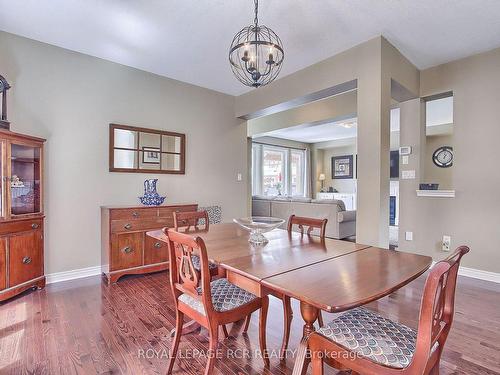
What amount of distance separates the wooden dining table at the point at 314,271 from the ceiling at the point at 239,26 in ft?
6.52

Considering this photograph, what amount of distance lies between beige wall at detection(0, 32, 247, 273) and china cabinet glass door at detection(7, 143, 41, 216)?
212mm

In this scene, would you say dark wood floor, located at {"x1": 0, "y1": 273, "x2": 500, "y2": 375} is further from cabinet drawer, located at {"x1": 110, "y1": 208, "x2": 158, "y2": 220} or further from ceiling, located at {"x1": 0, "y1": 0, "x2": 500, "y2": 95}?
ceiling, located at {"x1": 0, "y1": 0, "x2": 500, "y2": 95}

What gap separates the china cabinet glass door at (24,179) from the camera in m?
2.58

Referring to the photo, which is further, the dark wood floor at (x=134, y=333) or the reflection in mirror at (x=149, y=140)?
the reflection in mirror at (x=149, y=140)

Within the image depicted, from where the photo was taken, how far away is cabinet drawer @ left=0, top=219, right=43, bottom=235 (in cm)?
243

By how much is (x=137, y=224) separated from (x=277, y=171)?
579 cm

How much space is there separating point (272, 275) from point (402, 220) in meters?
3.38

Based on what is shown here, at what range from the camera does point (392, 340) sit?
1113 mm

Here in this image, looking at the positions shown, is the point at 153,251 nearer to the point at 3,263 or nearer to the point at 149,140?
the point at 3,263

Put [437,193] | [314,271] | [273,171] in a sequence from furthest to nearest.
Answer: [273,171]
[437,193]
[314,271]

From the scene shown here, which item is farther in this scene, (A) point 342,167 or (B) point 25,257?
(A) point 342,167

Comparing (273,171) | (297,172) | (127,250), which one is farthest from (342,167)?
(127,250)

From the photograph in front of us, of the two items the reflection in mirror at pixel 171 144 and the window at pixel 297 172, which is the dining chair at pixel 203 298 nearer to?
the reflection in mirror at pixel 171 144

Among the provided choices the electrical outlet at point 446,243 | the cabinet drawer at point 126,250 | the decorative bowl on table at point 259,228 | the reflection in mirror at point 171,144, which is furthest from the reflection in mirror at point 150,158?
the electrical outlet at point 446,243
